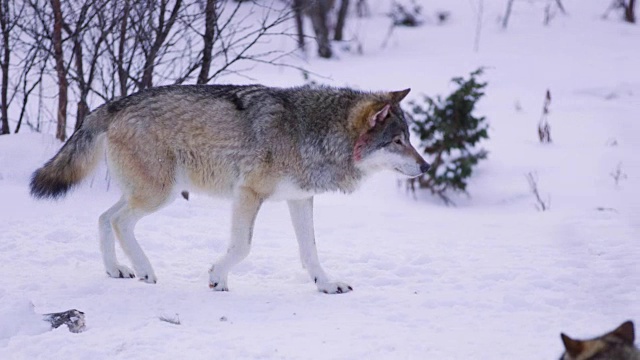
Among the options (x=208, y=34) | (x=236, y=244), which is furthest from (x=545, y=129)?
(x=236, y=244)

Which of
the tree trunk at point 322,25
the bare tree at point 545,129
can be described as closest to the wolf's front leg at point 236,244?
the bare tree at point 545,129

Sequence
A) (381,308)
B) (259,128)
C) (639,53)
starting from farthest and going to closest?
(639,53) → (259,128) → (381,308)

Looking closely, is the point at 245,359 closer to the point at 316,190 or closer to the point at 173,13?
the point at 316,190

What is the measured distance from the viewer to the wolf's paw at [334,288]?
620cm

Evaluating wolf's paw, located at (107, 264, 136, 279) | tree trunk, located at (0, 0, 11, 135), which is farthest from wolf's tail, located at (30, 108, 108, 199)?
tree trunk, located at (0, 0, 11, 135)

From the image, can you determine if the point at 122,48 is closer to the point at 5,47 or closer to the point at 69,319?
the point at 5,47

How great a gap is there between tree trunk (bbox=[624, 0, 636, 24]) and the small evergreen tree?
9964 millimetres

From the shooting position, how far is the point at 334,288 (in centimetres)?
621

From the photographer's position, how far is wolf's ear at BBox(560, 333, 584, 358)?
3.37 meters

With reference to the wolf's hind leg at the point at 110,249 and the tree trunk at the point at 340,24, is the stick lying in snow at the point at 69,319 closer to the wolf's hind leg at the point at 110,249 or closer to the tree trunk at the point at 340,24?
the wolf's hind leg at the point at 110,249

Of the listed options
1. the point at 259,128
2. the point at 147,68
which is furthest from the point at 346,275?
the point at 147,68

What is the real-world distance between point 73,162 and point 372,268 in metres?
2.34

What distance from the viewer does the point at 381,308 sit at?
575 cm

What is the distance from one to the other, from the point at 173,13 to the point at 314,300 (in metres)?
4.00
